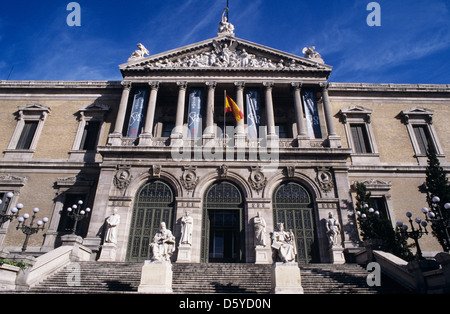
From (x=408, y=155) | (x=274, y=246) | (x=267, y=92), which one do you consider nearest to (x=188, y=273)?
(x=274, y=246)

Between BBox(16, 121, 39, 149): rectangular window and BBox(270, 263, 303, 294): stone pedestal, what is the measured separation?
1999 centimetres

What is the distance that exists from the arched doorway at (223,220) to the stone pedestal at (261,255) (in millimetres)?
1589

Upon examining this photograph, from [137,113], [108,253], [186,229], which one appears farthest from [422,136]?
[108,253]

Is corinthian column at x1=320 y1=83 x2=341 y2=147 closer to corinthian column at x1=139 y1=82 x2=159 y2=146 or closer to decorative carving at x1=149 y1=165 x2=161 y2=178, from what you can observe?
decorative carving at x1=149 y1=165 x2=161 y2=178

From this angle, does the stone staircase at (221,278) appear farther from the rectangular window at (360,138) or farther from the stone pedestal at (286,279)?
the rectangular window at (360,138)

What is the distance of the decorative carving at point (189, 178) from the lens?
17.3 m

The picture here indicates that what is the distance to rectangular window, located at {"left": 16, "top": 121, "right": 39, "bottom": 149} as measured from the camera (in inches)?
845

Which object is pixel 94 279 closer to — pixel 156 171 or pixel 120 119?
pixel 156 171

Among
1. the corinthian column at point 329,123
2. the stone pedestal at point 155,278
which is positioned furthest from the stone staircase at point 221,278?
the corinthian column at point 329,123

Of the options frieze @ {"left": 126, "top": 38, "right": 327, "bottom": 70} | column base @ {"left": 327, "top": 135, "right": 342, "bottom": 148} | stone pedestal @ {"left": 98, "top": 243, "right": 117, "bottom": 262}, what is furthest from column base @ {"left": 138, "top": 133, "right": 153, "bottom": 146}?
column base @ {"left": 327, "top": 135, "right": 342, "bottom": 148}

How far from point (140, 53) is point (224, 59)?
20.2ft

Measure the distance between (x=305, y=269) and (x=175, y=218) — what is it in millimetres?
7316

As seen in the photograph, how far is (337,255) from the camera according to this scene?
15055 mm
